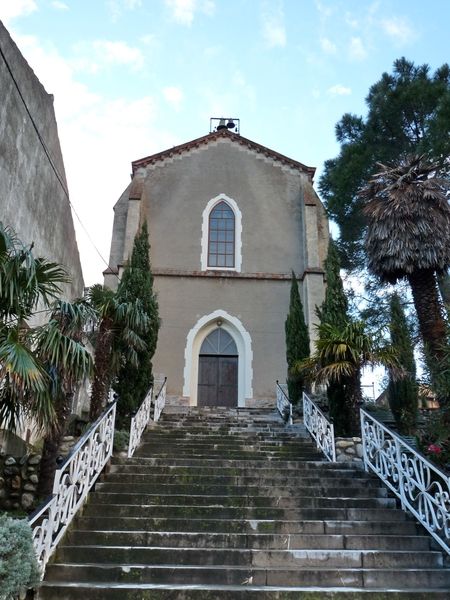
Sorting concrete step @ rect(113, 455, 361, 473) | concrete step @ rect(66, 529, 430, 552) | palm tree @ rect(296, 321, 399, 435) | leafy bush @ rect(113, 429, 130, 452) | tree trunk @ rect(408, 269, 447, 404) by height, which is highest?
tree trunk @ rect(408, 269, 447, 404)

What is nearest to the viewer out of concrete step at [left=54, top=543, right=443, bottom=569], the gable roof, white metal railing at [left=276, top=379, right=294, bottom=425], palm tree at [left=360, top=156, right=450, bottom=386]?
concrete step at [left=54, top=543, right=443, bottom=569]

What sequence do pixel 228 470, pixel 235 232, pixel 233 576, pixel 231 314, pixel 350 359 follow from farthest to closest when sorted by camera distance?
pixel 235 232
pixel 231 314
pixel 350 359
pixel 228 470
pixel 233 576

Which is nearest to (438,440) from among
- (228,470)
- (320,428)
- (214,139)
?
(320,428)

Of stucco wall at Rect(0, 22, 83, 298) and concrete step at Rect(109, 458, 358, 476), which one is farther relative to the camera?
stucco wall at Rect(0, 22, 83, 298)

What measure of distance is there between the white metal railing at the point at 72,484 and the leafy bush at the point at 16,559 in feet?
0.93

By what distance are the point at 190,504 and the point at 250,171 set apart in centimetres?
1563

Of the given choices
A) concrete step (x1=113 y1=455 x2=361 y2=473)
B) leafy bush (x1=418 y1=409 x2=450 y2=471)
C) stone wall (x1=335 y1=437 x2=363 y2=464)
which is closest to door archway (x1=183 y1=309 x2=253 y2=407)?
stone wall (x1=335 y1=437 x2=363 y2=464)

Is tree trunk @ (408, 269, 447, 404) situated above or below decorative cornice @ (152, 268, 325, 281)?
below

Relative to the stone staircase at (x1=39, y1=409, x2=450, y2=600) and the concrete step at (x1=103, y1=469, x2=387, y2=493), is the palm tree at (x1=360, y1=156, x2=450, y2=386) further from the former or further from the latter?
the stone staircase at (x1=39, y1=409, x2=450, y2=600)

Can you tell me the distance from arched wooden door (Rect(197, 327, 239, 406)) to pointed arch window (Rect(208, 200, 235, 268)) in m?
2.69

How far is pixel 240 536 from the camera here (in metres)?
6.13

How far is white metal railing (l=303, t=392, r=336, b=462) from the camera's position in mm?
9141

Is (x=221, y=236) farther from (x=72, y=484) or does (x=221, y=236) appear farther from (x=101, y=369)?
(x=72, y=484)

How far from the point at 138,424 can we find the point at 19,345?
410 centimetres
